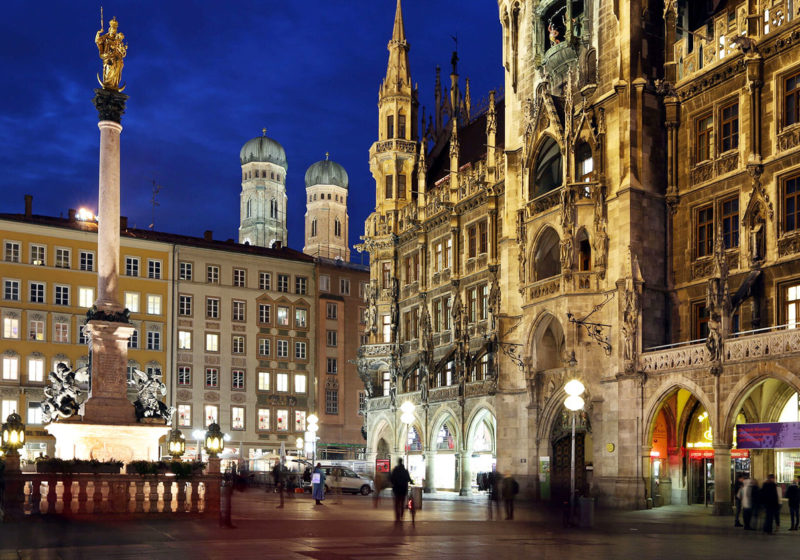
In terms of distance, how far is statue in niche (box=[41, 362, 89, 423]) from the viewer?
147 ft

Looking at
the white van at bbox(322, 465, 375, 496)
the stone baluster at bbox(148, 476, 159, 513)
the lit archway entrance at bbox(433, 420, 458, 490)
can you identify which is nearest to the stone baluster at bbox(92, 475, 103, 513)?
the stone baluster at bbox(148, 476, 159, 513)

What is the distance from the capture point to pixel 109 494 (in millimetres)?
28828

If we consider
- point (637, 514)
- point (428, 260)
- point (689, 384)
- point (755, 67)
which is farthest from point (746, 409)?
point (428, 260)

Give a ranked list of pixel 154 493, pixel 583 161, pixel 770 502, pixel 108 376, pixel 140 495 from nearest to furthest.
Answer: pixel 770 502 < pixel 140 495 < pixel 154 493 < pixel 108 376 < pixel 583 161

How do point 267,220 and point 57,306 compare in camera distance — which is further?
point 267,220

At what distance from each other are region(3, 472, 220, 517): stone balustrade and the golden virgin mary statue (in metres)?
23.2

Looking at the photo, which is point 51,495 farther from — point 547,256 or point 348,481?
point 348,481

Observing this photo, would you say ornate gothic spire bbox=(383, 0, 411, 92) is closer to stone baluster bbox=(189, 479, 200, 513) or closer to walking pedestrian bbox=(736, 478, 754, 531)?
stone baluster bbox=(189, 479, 200, 513)

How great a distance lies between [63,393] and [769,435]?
28.9m

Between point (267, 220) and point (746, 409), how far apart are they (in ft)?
450

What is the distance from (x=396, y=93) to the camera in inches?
2697

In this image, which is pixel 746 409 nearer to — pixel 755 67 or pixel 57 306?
pixel 755 67

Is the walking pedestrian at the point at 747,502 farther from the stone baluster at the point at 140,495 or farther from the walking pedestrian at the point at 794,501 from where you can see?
the stone baluster at the point at 140,495

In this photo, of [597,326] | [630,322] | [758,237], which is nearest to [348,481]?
[597,326]
